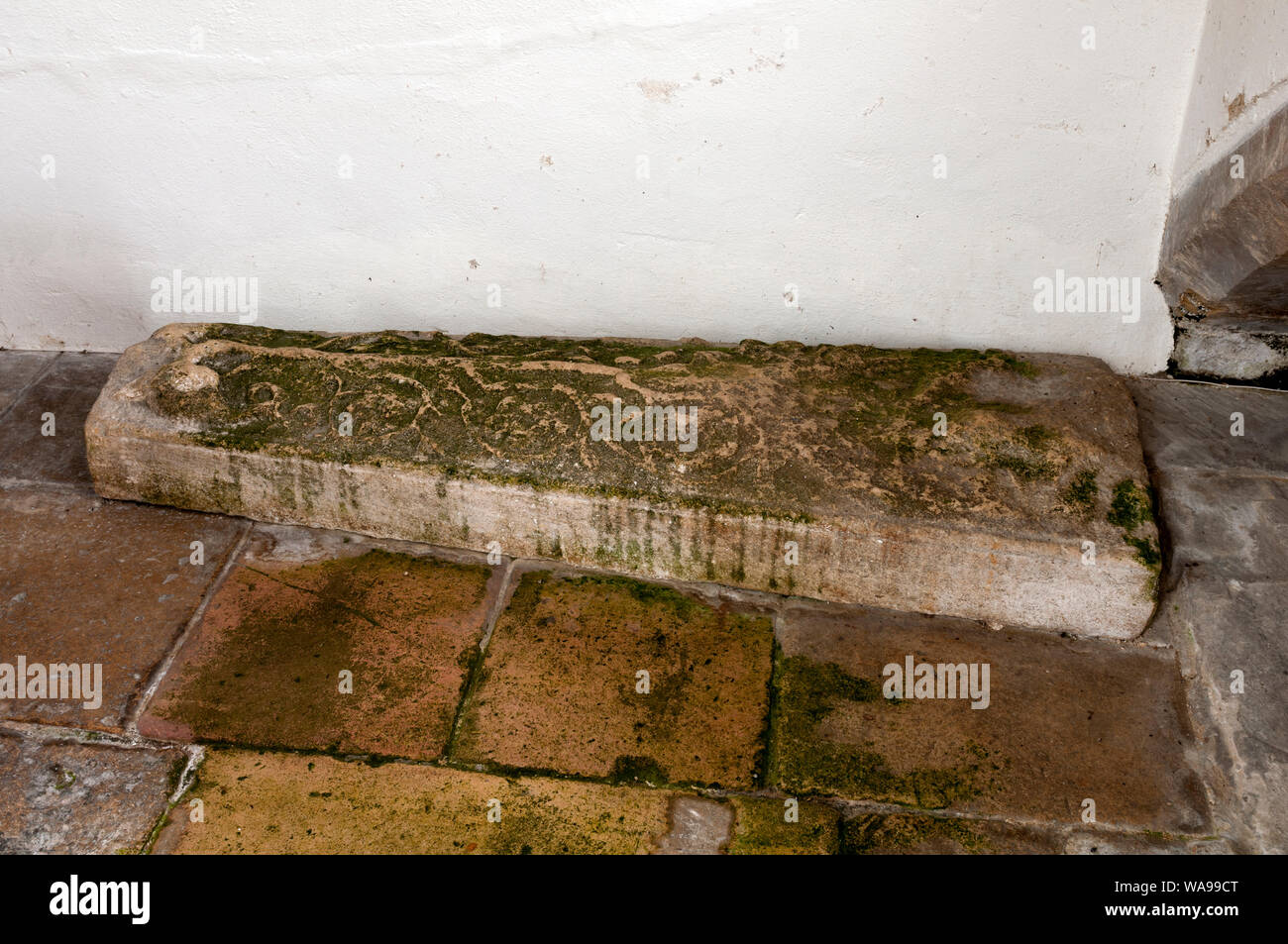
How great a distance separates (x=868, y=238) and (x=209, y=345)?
7.28ft

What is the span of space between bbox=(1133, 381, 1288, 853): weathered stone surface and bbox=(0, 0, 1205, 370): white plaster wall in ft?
1.05

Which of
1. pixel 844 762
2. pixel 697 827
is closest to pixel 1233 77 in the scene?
pixel 844 762

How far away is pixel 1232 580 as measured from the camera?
9.66 ft

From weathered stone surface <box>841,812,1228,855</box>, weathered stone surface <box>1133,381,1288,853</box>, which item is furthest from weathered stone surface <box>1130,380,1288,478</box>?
weathered stone surface <box>841,812,1228,855</box>

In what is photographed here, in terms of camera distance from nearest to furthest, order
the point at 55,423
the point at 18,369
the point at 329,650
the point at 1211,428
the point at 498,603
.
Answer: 1. the point at 329,650
2. the point at 498,603
3. the point at 1211,428
4. the point at 55,423
5. the point at 18,369

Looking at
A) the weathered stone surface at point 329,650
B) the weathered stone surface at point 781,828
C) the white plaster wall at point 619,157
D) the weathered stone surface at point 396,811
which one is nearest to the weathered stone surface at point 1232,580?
the white plaster wall at point 619,157

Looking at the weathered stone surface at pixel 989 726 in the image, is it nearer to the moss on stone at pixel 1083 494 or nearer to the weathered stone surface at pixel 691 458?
the weathered stone surface at pixel 691 458

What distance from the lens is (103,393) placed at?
3379 mm

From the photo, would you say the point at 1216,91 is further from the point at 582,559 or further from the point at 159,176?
the point at 159,176

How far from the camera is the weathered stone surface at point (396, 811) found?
99.5 inches

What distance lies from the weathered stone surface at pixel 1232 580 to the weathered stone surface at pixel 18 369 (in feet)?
13.4

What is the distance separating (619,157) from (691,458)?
989 mm

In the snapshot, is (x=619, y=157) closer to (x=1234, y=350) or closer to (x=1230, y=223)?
(x=1230, y=223)

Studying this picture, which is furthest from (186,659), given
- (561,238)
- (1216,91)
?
(1216,91)
